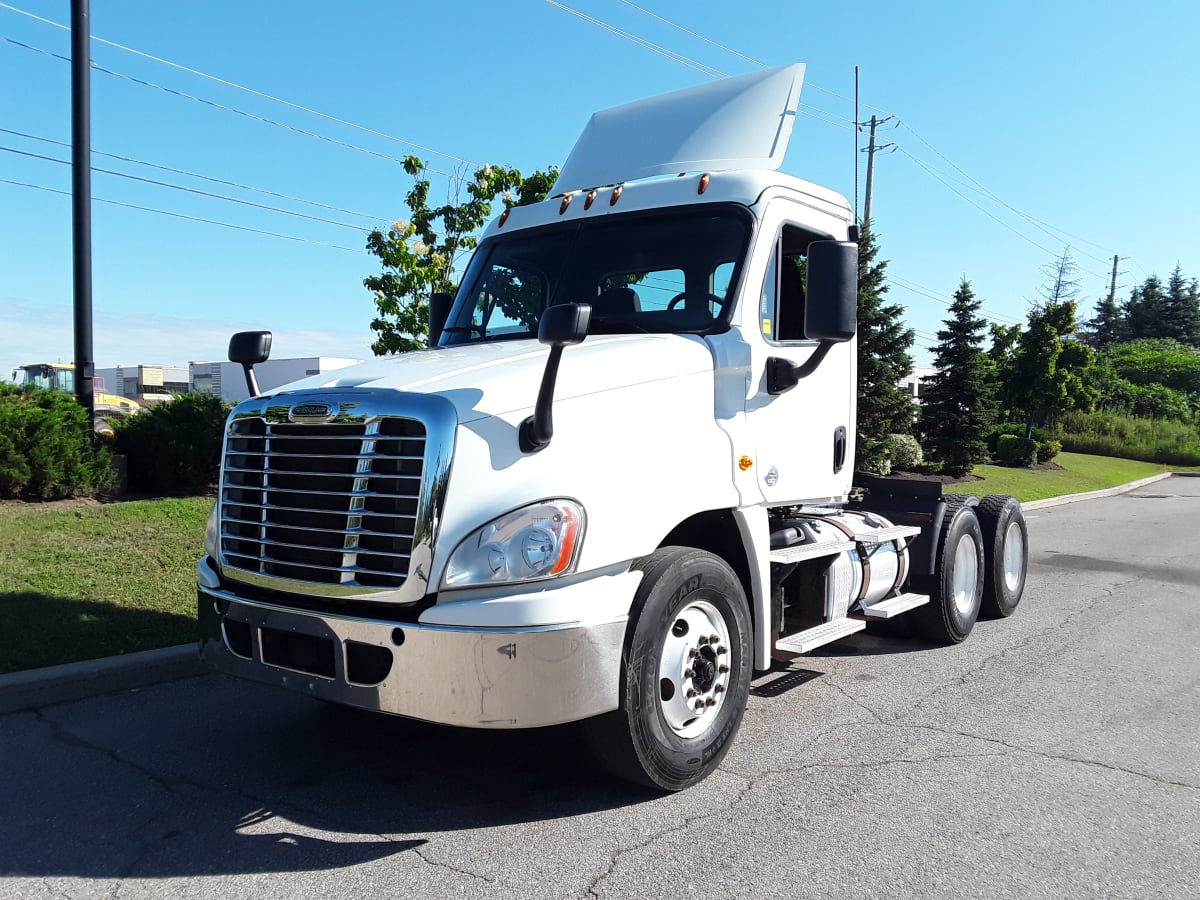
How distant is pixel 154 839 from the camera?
3.64 m

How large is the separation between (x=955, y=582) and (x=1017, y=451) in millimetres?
24819

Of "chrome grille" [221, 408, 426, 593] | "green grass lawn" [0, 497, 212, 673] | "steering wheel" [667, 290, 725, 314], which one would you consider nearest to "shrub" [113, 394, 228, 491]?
"green grass lawn" [0, 497, 212, 673]

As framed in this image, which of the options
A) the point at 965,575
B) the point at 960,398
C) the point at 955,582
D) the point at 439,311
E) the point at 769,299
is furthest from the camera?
the point at 960,398

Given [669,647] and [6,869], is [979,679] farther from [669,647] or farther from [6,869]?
[6,869]

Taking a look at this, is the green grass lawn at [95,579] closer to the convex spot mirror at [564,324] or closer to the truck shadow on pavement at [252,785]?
the truck shadow on pavement at [252,785]

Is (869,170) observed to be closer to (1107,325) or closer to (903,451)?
(903,451)

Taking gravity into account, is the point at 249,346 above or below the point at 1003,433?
above

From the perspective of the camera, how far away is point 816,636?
16.6 feet

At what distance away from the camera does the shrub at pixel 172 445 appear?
33.2ft

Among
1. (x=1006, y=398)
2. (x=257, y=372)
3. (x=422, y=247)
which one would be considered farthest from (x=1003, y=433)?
(x=257, y=372)

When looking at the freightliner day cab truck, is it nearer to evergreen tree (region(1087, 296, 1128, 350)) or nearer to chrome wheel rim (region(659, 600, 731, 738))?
chrome wheel rim (region(659, 600, 731, 738))

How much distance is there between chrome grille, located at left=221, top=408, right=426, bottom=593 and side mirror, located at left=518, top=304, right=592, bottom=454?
1.33 feet

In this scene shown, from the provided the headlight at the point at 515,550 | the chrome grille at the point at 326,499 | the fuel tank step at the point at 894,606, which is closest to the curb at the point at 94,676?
the chrome grille at the point at 326,499

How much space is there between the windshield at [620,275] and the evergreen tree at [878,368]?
1550cm
